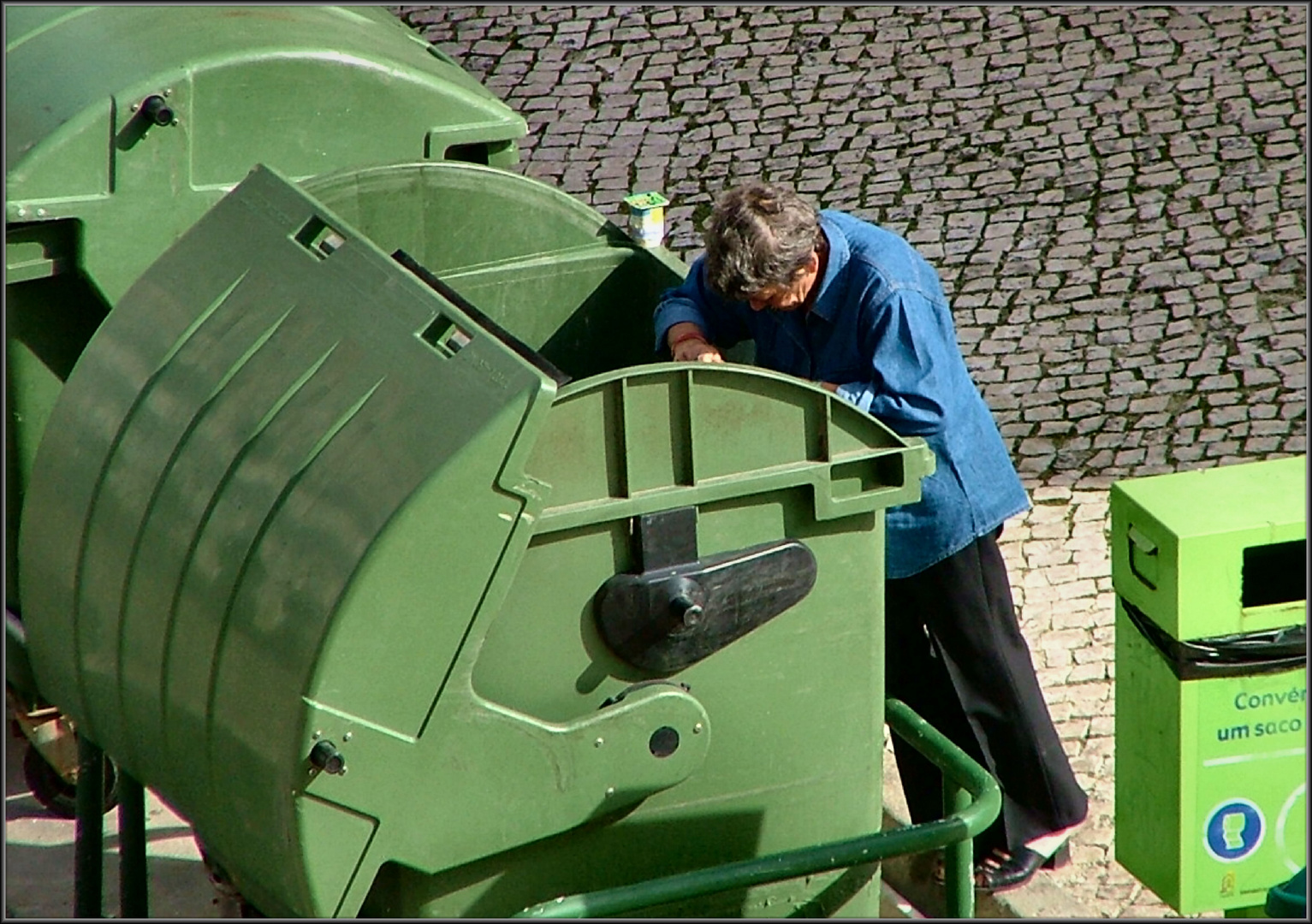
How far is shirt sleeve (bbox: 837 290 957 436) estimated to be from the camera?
382 cm

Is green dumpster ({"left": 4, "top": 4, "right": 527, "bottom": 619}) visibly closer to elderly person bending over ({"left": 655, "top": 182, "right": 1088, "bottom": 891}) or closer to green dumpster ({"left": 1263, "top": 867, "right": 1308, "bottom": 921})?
elderly person bending over ({"left": 655, "top": 182, "right": 1088, "bottom": 891})

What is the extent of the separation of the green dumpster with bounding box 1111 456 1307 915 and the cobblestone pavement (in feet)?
4.84

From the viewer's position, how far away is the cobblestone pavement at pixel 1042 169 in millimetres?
6609

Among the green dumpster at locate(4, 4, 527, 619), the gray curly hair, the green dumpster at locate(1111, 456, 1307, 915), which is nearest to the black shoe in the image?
the green dumpster at locate(1111, 456, 1307, 915)

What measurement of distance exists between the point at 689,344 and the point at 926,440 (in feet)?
1.74

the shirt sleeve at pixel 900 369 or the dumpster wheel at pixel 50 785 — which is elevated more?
the shirt sleeve at pixel 900 369

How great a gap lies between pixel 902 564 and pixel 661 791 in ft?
A: 2.85

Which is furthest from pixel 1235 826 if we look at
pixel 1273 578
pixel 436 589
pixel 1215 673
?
pixel 436 589

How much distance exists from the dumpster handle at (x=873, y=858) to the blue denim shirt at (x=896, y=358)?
1.47ft

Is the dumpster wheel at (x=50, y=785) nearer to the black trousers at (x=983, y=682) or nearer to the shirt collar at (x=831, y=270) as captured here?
the black trousers at (x=983, y=682)

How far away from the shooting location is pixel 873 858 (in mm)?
3518

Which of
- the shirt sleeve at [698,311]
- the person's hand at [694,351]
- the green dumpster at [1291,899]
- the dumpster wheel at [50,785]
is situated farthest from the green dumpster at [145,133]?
the green dumpster at [1291,899]

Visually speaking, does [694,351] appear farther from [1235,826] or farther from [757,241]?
[1235,826]

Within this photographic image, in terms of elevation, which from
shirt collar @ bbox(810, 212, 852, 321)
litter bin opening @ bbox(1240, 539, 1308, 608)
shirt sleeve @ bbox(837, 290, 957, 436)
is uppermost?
shirt collar @ bbox(810, 212, 852, 321)
